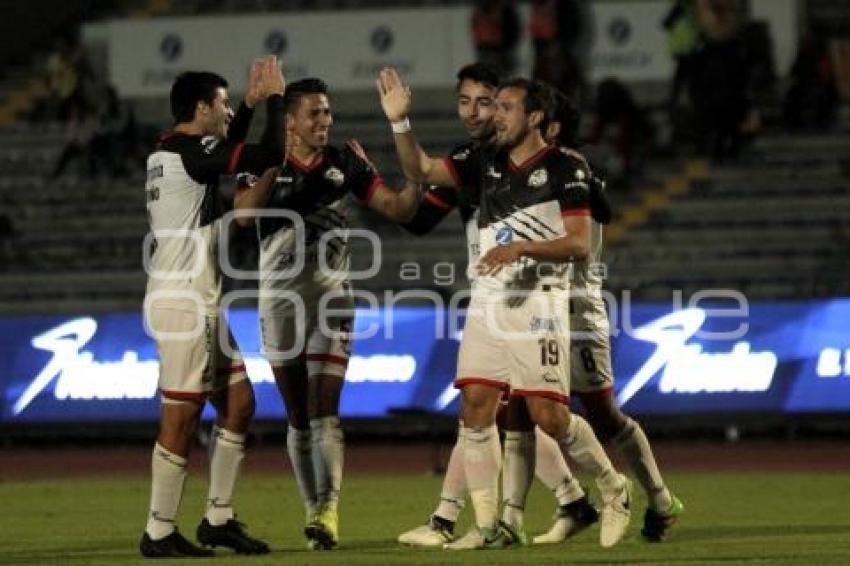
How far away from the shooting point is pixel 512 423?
38.6 feet

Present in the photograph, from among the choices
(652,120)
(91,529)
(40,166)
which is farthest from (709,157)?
(91,529)

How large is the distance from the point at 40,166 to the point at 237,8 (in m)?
3.21

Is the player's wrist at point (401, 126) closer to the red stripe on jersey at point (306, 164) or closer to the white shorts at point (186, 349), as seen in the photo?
the red stripe on jersey at point (306, 164)

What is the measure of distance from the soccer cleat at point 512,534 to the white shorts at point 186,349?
1702 mm

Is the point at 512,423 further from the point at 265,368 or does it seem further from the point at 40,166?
the point at 40,166

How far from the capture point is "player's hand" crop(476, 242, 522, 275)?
10539 mm

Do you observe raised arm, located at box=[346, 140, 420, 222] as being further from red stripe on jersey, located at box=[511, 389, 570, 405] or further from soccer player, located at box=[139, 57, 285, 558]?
red stripe on jersey, located at box=[511, 389, 570, 405]

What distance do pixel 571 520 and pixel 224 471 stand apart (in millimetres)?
1911

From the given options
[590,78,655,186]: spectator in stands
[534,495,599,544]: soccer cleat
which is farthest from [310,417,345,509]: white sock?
[590,78,655,186]: spectator in stands

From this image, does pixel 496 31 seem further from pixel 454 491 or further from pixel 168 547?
pixel 168 547

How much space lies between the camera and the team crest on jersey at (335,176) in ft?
38.7

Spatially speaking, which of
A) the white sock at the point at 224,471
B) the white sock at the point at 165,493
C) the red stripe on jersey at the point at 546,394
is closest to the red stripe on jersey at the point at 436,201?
the red stripe on jersey at the point at 546,394

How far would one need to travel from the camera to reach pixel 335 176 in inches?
464

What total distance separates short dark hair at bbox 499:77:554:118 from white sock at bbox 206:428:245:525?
230cm
